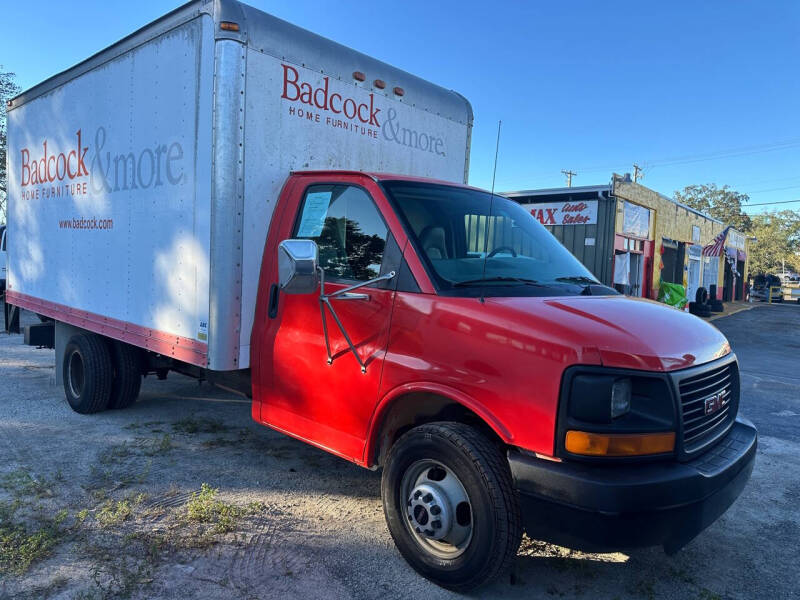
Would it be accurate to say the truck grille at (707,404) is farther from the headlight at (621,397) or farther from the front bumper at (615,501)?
the headlight at (621,397)

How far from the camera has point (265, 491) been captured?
4.07m

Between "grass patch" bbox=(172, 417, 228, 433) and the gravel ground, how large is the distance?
0.03 metres

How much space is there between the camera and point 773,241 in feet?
241

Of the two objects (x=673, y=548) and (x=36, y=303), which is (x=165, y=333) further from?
(x=673, y=548)

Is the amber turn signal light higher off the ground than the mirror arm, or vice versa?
the mirror arm

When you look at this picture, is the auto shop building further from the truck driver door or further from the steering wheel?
the truck driver door

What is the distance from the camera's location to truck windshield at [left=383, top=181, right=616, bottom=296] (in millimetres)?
3152

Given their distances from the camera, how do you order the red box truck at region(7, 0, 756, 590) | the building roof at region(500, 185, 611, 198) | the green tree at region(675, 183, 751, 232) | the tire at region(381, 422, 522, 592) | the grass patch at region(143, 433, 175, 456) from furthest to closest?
the green tree at region(675, 183, 751, 232) → the building roof at region(500, 185, 611, 198) → the grass patch at region(143, 433, 175, 456) → the tire at region(381, 422, 522, 592) → the red box truck at region(7, 0, 756, 590)

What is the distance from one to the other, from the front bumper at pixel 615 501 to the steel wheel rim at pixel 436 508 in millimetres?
366

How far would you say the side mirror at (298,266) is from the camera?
9.81 feet

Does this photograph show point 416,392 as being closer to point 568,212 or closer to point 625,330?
point 625,330

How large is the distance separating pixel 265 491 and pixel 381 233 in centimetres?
206

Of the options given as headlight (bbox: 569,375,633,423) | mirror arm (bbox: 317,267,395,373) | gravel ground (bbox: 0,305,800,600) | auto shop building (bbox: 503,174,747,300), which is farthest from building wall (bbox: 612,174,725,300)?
headlight (bbox: 569,375,633,423)

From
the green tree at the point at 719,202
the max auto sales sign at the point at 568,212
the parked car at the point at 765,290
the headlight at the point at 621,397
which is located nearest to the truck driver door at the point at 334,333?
the headlight at the point at 621,397
